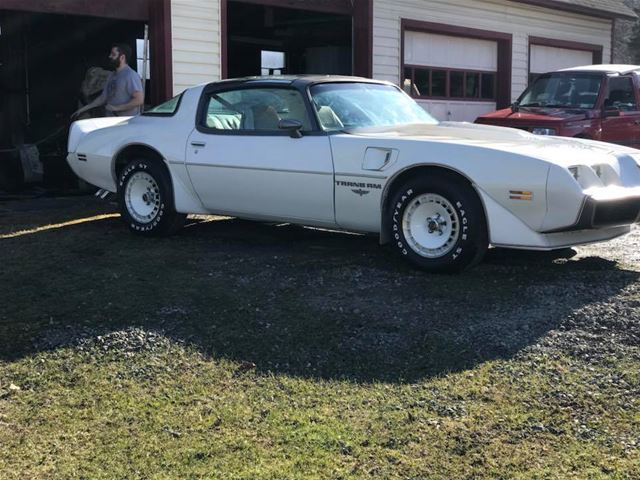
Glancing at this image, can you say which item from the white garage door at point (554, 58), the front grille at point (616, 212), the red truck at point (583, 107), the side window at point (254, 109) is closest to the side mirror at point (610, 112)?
the red truck at point (583, 107)

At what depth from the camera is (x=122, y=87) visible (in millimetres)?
9820

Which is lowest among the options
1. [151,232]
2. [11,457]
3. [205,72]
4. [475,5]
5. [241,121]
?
[11,457]

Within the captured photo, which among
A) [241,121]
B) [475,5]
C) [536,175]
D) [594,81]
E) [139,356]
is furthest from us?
[475,5]

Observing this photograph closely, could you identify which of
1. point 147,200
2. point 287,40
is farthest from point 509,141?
point 287,40

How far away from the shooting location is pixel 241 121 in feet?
22.8

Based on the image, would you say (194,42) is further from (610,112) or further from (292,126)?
(610,112)

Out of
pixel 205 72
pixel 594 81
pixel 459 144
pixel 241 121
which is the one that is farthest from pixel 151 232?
pixel 594 81

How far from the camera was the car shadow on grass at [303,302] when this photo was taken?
4375 mm

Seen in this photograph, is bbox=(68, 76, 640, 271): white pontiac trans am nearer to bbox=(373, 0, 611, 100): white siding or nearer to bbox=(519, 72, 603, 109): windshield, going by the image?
bbox=(519, 72, 603, 109): windshield

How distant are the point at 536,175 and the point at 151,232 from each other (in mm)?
3669

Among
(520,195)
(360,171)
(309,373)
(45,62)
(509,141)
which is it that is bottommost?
(309,373)

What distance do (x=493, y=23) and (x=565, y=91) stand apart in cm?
573

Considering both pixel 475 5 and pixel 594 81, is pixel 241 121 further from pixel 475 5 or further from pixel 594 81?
pixel 475 5

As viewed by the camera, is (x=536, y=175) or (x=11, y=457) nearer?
(x=11, y=457)
